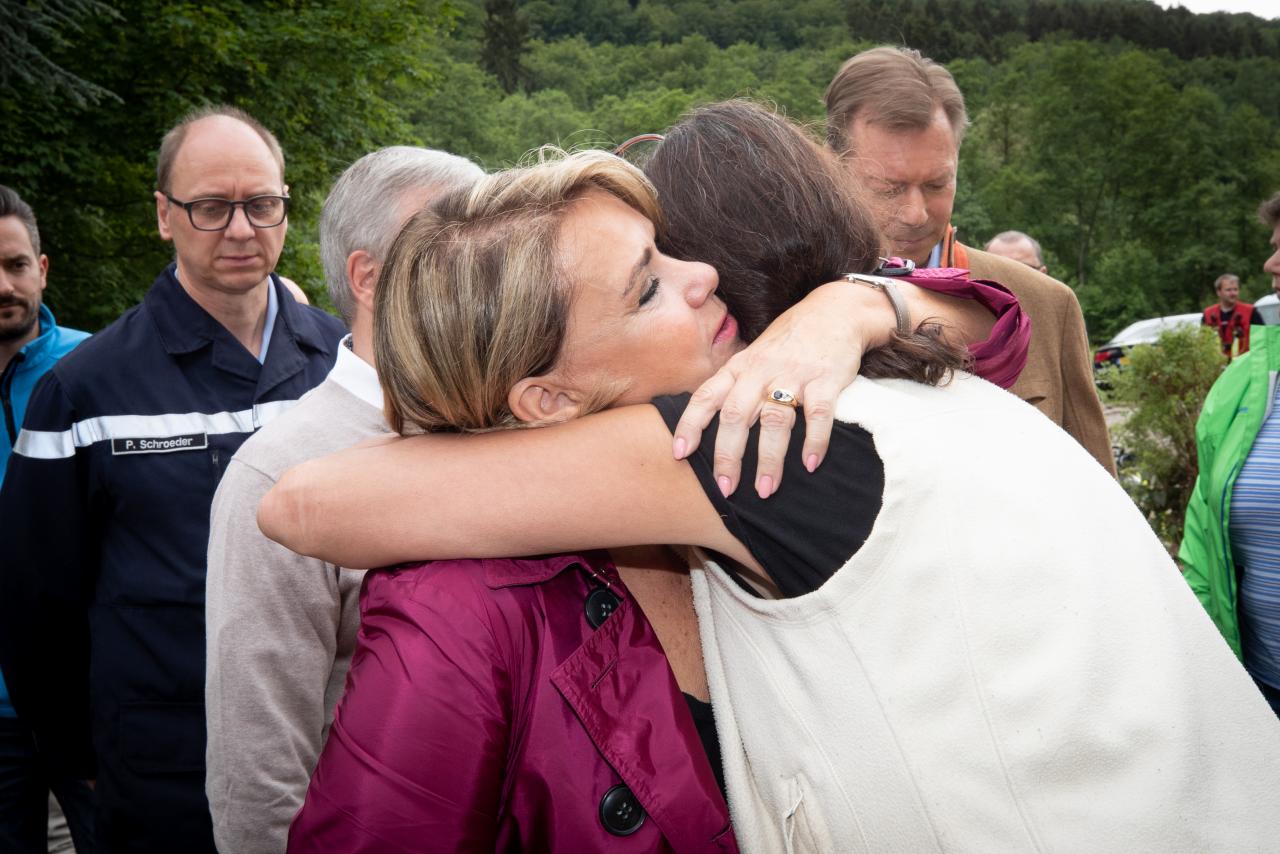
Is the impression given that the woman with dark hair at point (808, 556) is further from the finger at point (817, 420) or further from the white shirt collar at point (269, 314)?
the white shirt collar at point (269, 314)

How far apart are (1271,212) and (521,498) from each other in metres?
4.15

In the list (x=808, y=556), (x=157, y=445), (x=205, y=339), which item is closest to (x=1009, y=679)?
(x=808, y=556)

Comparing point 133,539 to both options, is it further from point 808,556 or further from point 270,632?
point 808,556

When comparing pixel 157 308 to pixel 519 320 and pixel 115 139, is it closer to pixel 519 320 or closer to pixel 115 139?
pixel 519 320

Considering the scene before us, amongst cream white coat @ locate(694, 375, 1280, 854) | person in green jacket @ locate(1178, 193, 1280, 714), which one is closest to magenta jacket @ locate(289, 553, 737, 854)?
cream white coat @ locate(694, 375, 1280, 854)

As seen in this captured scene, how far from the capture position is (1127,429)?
8445 millimetres

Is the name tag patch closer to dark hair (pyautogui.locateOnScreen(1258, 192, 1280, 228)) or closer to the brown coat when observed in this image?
the brown coat

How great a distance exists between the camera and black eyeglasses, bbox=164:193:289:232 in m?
3.30

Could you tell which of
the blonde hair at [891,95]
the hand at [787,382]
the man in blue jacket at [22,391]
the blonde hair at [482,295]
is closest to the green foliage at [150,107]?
the man in blue jacket at [22,391]

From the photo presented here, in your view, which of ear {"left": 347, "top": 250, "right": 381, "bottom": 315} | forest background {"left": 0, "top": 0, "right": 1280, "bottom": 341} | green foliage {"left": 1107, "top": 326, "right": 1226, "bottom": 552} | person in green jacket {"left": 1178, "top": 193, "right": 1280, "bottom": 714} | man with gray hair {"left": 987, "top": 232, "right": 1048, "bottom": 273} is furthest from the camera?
forest background {"left": 0, "top": 0, "right": 1280, "bottom": 341}

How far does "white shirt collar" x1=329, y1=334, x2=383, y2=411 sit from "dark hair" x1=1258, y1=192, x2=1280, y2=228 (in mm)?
3731

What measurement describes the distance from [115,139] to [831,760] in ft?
41.5

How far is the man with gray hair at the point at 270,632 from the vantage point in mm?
2238

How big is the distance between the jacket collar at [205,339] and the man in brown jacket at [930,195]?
185 cm
